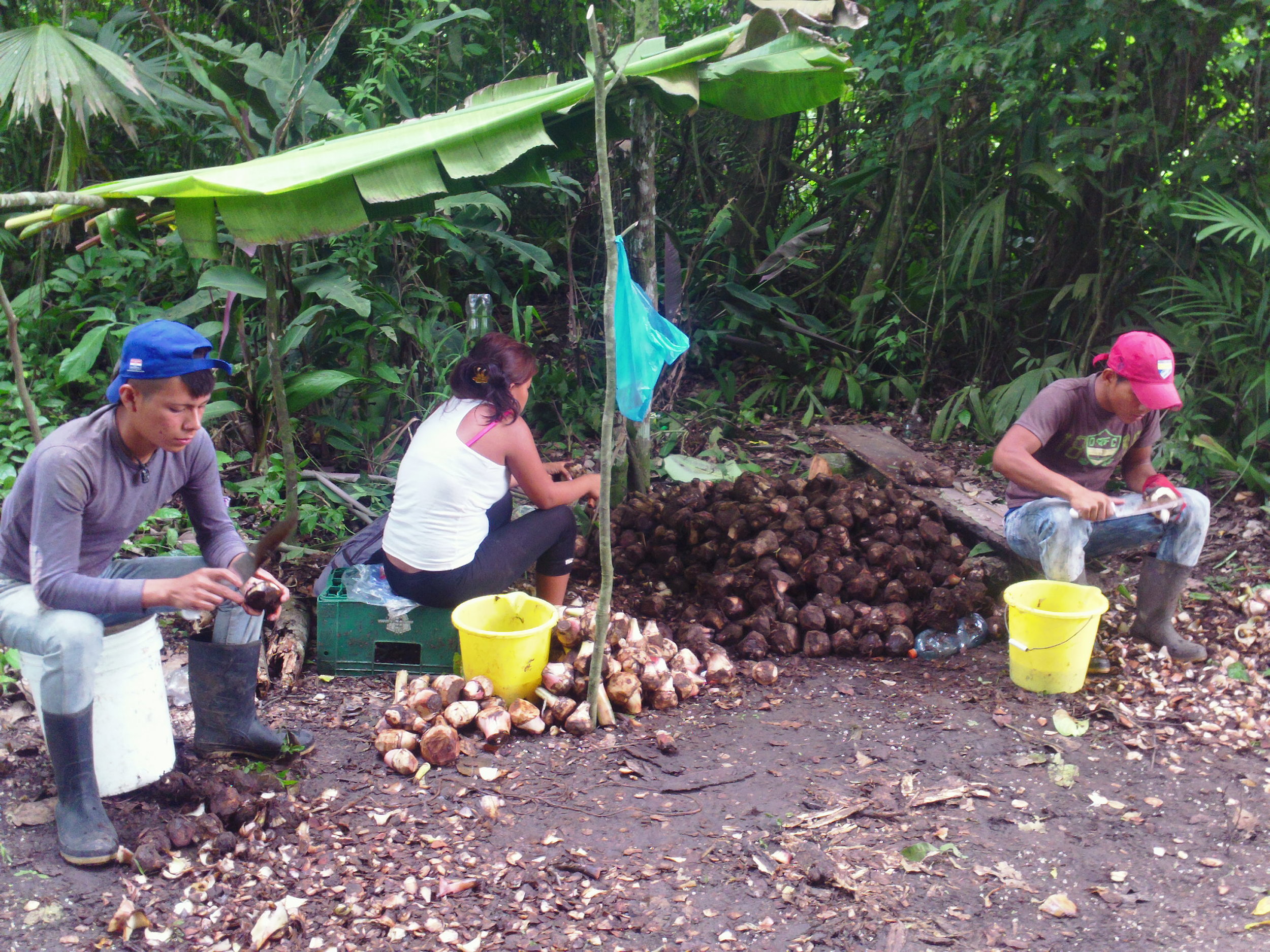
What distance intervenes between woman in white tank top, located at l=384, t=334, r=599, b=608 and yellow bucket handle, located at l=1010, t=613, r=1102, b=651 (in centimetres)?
196

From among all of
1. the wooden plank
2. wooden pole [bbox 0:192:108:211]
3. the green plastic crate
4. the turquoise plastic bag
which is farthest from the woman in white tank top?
the wooden plank

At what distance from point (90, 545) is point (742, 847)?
6.87 feet

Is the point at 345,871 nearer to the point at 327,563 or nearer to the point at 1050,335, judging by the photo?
the point at 327,563

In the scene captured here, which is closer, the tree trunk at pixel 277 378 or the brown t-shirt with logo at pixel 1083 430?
the brown t-shirt with logo at pixel 1083 430

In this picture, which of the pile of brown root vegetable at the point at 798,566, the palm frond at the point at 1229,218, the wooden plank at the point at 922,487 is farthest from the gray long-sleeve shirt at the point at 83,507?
Result: the palm frond at the point at 1229,218

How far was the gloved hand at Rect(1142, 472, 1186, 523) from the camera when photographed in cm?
380

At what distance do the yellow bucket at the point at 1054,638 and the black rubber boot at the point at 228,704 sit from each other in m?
2.70

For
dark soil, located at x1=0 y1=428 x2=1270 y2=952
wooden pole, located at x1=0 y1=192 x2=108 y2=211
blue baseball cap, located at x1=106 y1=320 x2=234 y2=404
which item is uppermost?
wooden pole, located at x1=0 y1=192 x2=108 y2=211

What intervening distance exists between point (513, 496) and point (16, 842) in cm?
255

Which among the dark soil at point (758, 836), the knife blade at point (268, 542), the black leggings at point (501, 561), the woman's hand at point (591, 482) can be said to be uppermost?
the knife blade at point (268, 542)

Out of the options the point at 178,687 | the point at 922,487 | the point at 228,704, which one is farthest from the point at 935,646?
the point at 178,687

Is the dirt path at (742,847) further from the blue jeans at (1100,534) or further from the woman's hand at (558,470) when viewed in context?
the woman's hand at (558,470)

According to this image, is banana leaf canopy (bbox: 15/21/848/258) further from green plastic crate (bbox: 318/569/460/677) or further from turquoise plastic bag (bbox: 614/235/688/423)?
green plastic crate (bbox: 318/569/460/677)

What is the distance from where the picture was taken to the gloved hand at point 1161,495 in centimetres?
380
